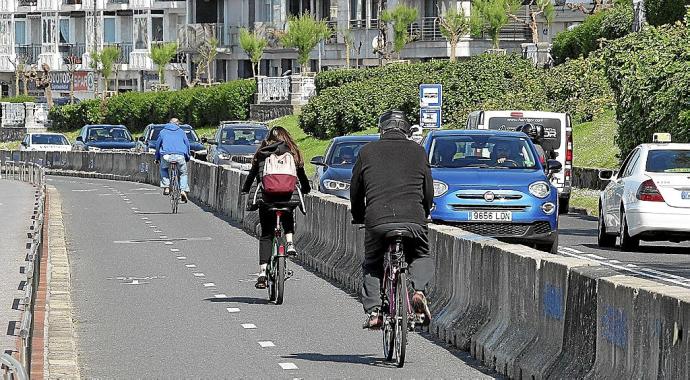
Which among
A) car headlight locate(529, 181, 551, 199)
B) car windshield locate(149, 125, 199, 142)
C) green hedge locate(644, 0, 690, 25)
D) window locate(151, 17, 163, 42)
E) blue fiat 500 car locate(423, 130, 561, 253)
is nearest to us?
blue fiat 500 car locate(423, 130, 561, 253)

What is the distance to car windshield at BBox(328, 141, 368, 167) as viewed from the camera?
3144 centimetres

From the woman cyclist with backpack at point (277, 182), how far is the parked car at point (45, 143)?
155 ft

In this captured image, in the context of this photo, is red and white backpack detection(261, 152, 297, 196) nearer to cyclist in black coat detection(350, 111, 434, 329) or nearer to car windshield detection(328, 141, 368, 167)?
cyclist in black coat detection(350, 111, 434, 329)

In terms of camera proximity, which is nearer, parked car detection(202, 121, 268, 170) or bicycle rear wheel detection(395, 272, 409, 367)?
bicycle rear wheel detection(395, 272, 409, 367)

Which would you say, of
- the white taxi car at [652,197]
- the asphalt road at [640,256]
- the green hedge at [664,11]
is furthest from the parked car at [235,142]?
the white taxi car at [652,197]

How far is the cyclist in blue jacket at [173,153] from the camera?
33.8 meters

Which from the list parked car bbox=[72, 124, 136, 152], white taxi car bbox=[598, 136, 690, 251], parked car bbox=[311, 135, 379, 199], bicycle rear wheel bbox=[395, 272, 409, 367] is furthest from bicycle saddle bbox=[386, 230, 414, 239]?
parked car bbox=[72, 124, 136, 152]

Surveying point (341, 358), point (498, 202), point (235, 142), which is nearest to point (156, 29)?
point (235, 142)

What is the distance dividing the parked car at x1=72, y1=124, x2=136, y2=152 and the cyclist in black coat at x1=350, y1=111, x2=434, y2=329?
48.0 meters

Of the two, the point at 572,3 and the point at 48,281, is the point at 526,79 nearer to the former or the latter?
the point at 572,3

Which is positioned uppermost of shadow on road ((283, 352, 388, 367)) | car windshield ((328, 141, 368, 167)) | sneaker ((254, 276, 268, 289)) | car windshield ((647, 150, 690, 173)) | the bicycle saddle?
the bicycle saddle

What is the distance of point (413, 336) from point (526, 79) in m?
42.2

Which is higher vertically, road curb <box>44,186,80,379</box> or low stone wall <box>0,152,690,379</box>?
low stone wall <box>0,152,690,379</box>

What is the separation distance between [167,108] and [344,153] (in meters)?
54.9
